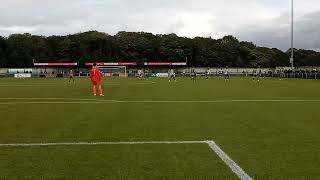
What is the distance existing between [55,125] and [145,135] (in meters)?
3.34

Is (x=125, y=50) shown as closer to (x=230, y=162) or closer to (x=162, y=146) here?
(x=162, y=146)

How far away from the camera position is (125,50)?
170 meters

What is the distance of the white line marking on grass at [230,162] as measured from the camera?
7367mm

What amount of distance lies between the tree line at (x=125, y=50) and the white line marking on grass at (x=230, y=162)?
149355 mm

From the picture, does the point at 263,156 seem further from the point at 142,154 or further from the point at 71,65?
the point at 71,65

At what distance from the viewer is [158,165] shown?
8125mm

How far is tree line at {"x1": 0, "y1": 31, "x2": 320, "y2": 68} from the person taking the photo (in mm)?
163625

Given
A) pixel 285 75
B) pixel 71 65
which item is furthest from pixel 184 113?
pixel 71 65

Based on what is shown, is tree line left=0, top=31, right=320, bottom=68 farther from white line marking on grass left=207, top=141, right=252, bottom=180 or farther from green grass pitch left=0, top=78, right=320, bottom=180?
white line marking on grass left=207, top=141, right=252, bottom=180

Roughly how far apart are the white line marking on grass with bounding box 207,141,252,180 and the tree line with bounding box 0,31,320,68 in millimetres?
149355

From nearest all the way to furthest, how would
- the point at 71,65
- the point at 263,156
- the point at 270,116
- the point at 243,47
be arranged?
the point at 263,156 < the point at 270,116 < the point at 71,65 < the point at 243,47

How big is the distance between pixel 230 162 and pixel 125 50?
534 feet

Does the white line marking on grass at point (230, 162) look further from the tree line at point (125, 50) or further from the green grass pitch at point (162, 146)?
the tree line at point (125, 50)

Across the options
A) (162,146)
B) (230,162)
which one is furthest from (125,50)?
(230,162)
